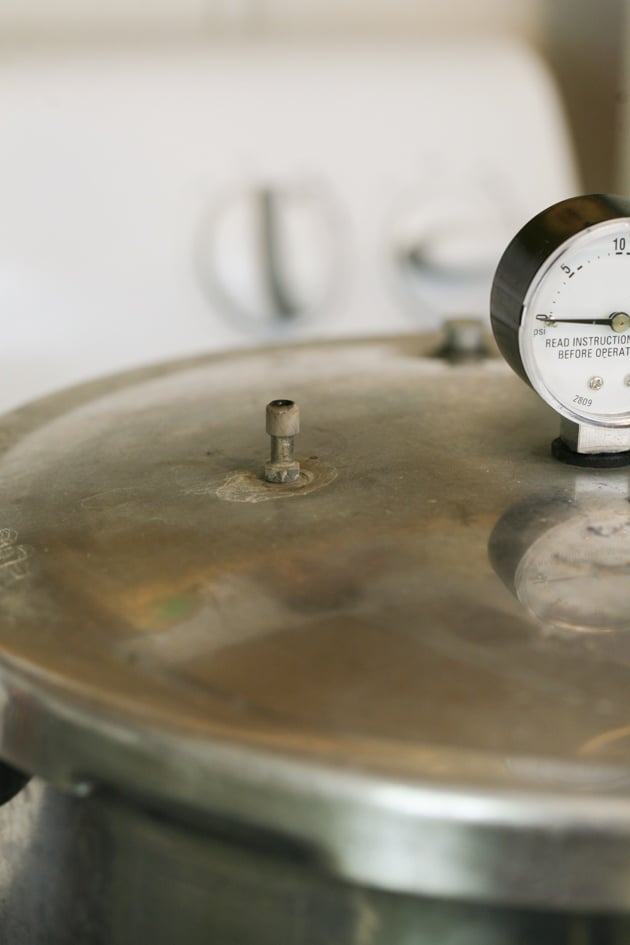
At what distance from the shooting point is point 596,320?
0.90 metres

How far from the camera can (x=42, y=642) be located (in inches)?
27.6

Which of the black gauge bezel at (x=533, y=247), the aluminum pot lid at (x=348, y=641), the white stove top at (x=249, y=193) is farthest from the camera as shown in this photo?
the white stove top at (x=249, y=193)

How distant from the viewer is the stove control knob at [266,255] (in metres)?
1.79

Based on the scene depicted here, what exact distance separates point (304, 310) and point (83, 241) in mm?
347

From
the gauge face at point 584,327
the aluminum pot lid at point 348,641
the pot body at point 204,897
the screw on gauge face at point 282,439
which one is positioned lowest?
the pot body at point 204,897

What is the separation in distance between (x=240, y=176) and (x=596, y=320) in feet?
3.42

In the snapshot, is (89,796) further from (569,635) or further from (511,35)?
(511,35)

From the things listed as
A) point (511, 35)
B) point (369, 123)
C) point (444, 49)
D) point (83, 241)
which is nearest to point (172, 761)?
point (83, 241)

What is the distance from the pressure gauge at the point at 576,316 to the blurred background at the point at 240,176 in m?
0.92

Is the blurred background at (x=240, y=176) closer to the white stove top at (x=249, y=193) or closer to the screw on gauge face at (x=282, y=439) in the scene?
Answer: the white stove top at (x=249, y=193)

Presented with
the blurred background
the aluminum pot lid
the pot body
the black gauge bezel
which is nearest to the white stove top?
the blurred background

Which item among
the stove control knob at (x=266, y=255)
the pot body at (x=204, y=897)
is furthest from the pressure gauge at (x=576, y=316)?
the stove control knob at (x=266, y=255)

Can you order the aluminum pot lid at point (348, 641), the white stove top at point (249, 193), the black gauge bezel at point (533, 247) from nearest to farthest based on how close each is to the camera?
the aluminum pot lid at point (348, 641)
the black gauge bezel at point (533, 247)
the white stove top at point (249, 193)

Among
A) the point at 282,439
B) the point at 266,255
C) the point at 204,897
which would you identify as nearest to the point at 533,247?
the point at 282,439
